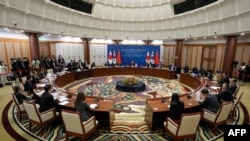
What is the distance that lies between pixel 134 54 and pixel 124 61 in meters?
1.27

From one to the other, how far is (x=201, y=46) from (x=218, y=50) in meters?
1.93

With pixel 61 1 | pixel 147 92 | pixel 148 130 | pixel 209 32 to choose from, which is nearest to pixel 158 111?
pixel 148 130

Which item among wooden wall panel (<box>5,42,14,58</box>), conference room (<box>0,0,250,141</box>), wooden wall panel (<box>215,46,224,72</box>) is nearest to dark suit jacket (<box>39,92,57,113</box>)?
conference room (<box>0,0,250,141</box>)

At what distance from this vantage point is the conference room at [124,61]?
4.09 meters

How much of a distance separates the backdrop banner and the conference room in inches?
4.0

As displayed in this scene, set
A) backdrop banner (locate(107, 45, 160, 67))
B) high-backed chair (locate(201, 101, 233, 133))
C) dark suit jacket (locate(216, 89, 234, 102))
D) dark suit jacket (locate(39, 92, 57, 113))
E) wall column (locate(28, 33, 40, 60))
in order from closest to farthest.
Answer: high-backed chair (locate(201, 101, 233, 133)) < dark suit jacket (locate(39, 92, 57, 113)) < dark suit jacket (locate(216, 89, 234, 102)) < wall column (locate(28, 33, 40, 60)) < backdrop banner (locate(107, 45, 160, 67))

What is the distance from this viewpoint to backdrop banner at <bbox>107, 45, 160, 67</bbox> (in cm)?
1457

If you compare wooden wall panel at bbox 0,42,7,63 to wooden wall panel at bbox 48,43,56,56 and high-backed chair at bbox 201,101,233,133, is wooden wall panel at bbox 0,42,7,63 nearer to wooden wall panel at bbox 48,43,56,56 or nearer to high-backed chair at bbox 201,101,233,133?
wooden wall panel at bbox 48,43,56,56

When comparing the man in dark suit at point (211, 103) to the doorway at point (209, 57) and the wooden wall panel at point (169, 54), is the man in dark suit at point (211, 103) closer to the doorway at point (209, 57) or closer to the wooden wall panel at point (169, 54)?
the doorway at point (209, 57)

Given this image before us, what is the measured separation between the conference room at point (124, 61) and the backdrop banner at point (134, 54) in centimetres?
10

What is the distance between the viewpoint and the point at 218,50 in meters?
13.0

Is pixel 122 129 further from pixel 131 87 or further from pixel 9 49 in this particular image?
pixel 9 49

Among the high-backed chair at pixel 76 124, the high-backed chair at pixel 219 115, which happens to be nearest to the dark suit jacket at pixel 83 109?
the high-backed chair at pixel 76 124

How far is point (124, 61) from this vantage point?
14.8m
